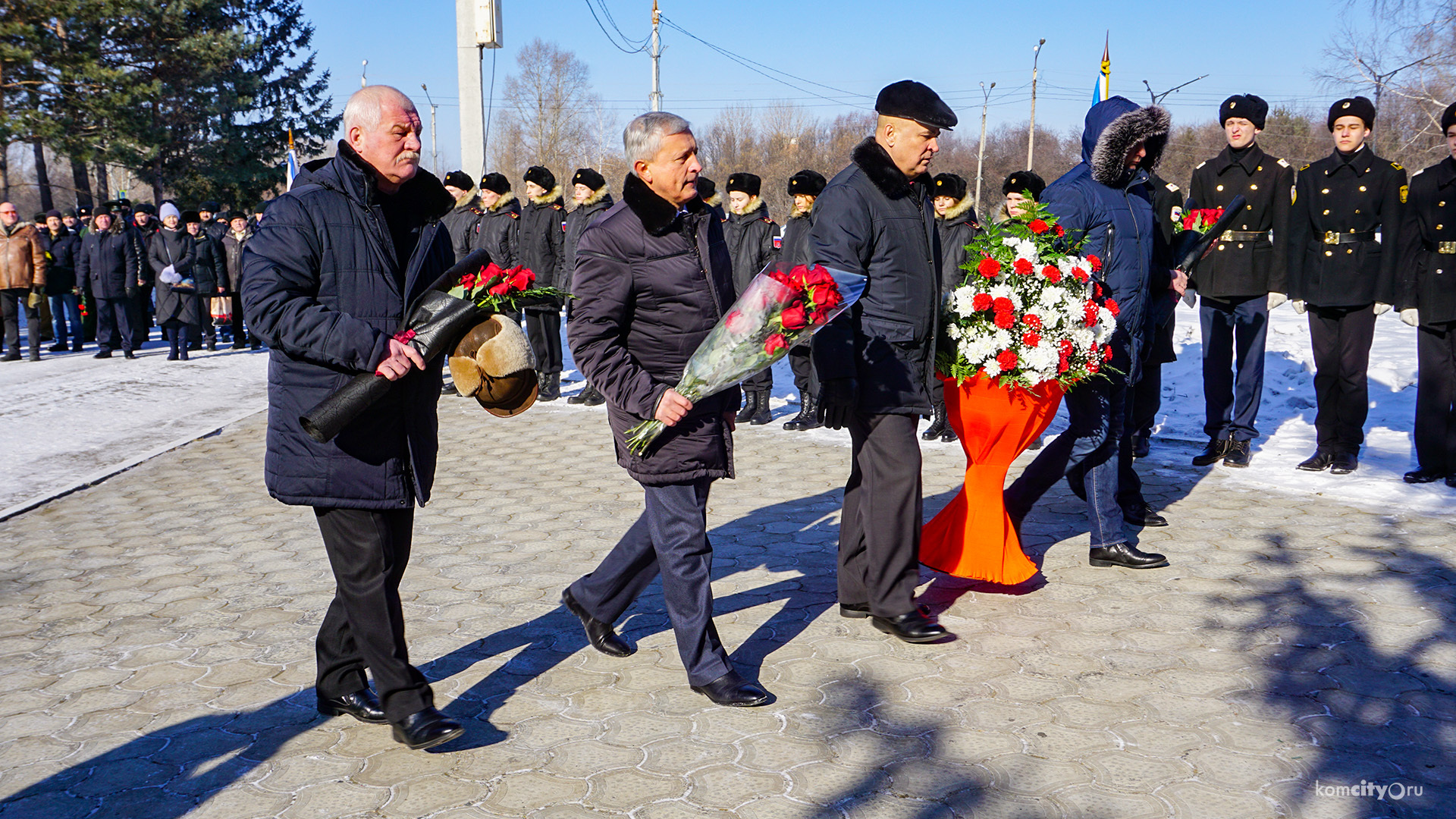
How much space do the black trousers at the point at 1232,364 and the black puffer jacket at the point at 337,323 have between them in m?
6.35

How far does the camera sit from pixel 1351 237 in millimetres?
7867

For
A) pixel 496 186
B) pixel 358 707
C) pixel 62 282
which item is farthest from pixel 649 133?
pixel 62 282

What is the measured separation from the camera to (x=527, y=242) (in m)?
11.9

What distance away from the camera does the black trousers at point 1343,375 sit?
25.5ft

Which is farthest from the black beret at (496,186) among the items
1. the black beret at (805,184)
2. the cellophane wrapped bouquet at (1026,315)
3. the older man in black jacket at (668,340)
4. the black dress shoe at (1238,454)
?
the older man in black jacket at (668,340)

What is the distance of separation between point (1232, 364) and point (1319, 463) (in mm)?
940

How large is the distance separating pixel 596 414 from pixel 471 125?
30.3 feet

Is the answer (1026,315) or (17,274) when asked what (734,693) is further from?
(17,274)

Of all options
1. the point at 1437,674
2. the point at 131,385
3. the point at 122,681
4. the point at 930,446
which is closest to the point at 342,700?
the point at 122,681

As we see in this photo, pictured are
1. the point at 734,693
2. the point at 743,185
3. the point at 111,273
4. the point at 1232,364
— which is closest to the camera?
the point at 734,693

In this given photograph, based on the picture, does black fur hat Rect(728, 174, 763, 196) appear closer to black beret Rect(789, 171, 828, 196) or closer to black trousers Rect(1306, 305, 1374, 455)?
black beret Rect(789, 171, 828, 196)

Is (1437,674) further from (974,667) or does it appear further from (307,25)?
(307,25)

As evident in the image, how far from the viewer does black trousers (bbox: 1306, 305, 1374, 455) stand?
7777 millimetres

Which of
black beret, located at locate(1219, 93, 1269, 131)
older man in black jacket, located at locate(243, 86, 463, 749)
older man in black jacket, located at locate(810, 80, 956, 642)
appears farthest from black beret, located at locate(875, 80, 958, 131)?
black beret, located at locate(1219, 93, 1269, 131)
